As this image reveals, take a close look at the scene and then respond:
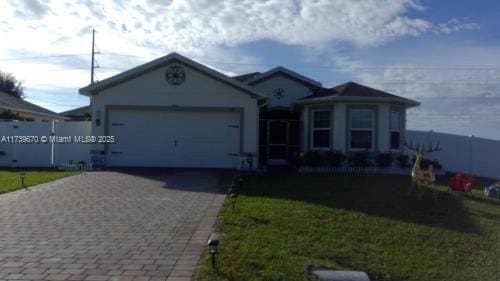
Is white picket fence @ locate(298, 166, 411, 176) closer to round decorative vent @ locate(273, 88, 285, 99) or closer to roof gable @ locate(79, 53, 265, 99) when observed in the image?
roof gable @ locate(79, 53, 265, 99)

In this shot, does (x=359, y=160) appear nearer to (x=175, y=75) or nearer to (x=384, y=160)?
(x=384, y=160)

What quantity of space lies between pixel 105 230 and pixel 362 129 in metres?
14.9

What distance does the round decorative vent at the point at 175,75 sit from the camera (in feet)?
69.2

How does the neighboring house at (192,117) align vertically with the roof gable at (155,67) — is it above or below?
below

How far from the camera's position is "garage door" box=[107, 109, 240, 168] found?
68.6ft

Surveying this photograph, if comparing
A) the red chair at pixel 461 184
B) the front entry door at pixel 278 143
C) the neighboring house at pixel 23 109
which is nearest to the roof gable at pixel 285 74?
the front entry door at pixel 278 143

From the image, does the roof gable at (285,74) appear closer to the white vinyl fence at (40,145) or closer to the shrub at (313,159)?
the shrub at (313,159)

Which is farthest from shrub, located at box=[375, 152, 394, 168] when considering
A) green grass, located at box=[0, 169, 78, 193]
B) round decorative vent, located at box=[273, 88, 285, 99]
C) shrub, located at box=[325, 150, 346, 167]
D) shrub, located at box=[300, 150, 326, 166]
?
green grass, located at box=[0, 169, 78, 193]

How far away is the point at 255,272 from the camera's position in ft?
21.3

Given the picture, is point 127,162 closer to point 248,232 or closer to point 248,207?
point 248,207

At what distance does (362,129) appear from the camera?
71.1 ft

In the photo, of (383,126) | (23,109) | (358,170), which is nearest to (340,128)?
(383,126)

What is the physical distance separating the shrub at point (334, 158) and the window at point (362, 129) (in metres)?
0.86

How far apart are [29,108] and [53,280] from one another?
3148 centimetres
